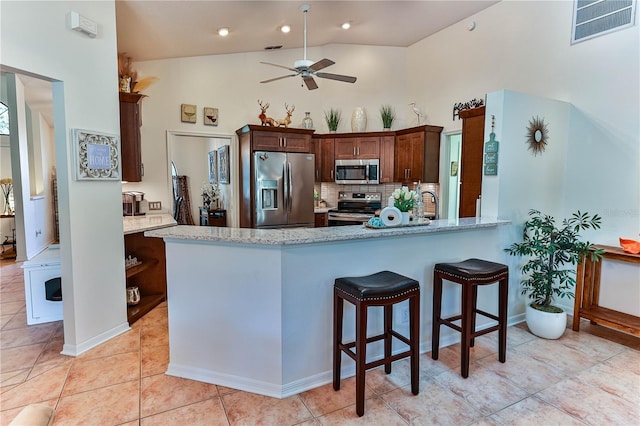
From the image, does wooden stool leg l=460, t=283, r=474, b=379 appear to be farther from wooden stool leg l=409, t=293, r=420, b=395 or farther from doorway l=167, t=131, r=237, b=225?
doorway l=167, t=131, r=237, b=225

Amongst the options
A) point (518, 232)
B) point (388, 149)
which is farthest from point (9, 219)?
point (518, 232)

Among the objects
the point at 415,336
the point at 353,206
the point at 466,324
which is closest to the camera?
the point at 415,336

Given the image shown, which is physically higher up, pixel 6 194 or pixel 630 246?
pixel 6 194

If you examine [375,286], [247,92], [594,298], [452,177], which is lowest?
[594,298]

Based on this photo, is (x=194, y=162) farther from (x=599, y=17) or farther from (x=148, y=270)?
(x=599, y=17)

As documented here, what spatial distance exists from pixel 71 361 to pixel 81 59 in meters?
2.32

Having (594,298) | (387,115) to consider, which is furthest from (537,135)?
(387,115)

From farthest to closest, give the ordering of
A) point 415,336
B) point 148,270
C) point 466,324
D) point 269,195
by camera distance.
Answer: point 269,195
point 148,270
point 466,324
point 415,336

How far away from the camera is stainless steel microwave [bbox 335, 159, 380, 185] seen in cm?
568

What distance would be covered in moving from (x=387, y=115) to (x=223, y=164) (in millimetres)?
2923

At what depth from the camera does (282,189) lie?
5238mm

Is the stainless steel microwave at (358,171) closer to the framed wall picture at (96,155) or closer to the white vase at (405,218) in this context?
the white vase at (405,218)

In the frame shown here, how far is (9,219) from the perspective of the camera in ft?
21.2

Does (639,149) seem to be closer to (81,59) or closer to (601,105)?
(601,105)
